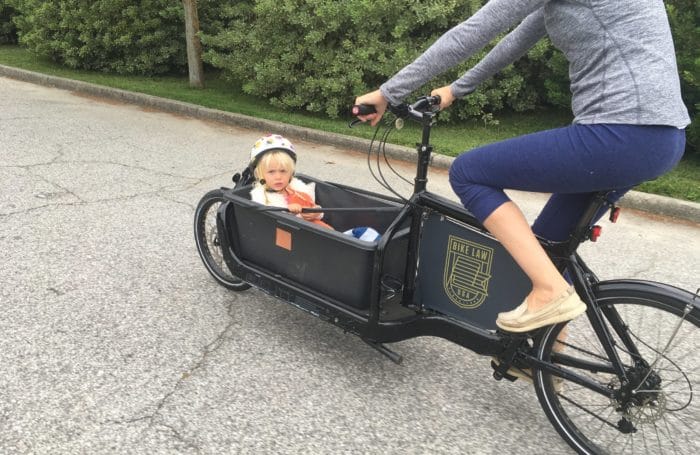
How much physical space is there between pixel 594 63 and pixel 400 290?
49.8 inches

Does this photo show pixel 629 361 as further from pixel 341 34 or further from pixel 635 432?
pixel 341 34

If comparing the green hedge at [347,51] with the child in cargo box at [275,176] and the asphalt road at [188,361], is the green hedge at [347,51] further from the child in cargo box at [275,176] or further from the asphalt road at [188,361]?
the child in cargo box at [275,176]

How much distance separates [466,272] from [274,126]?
593 centimetres

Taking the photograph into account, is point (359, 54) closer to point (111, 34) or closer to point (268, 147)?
point (268, 147)

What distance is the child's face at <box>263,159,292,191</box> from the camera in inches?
128

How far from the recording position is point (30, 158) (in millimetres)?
5988

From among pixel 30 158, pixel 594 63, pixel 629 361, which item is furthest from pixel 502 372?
pixel 30 158

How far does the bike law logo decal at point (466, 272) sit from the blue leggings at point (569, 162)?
262 mm

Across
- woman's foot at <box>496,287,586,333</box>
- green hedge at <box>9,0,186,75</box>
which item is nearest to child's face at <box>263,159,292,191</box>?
woman's foot at <box>496,287,586,333</box>

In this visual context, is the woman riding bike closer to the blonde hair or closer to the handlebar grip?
the handlebar grip

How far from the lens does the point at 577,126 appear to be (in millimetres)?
2025

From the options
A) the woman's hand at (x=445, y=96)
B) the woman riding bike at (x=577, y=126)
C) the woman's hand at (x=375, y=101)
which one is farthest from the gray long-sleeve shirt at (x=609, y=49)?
the woman's hand at (x=445, y=96)

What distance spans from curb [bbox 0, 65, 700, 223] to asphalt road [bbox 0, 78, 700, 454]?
19.6 inches

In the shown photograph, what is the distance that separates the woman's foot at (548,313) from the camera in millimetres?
2117
